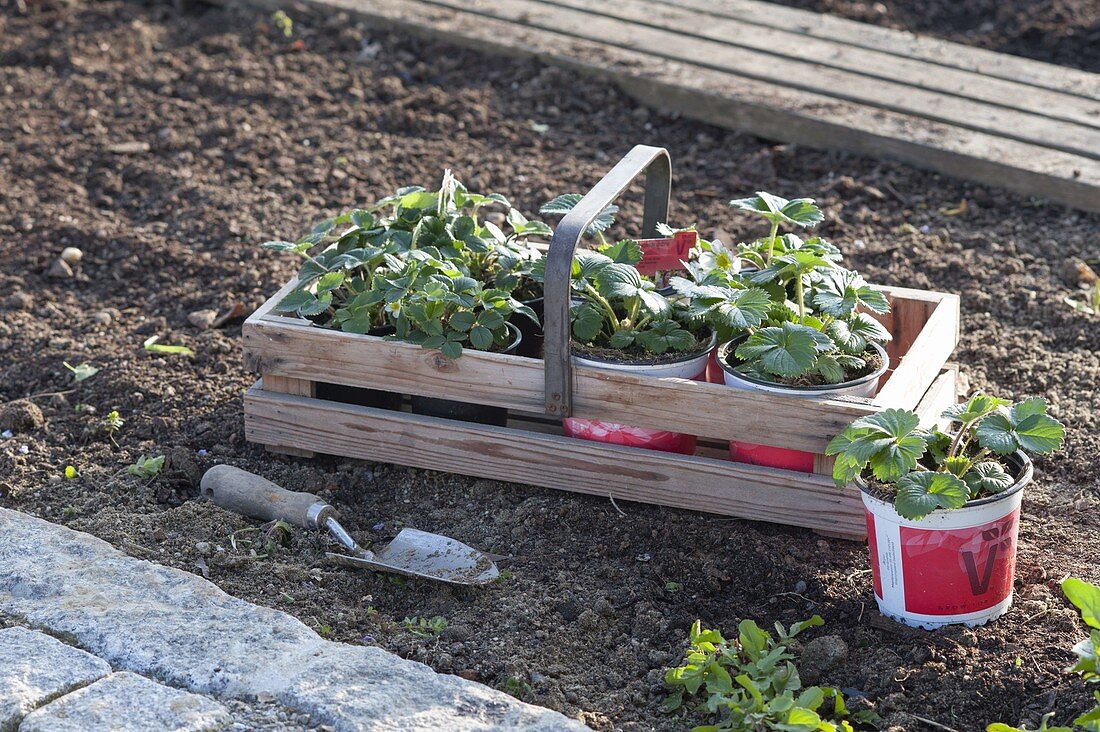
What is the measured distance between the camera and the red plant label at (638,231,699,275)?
3213mm

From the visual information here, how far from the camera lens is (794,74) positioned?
17.3 ft

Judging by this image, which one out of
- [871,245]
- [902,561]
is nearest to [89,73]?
[871,245]

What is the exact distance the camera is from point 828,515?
115 inches

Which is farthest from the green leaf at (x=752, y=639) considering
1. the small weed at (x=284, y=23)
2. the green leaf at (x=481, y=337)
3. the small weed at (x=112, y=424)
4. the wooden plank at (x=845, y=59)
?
the small weed at (x=284, y=23)

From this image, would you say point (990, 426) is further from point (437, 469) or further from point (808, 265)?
point (437, 469)

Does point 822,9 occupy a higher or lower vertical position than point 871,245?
higher

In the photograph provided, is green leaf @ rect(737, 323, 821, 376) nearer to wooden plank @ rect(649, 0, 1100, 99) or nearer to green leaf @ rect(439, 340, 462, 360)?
green leaf @ rect(439, 340, 462, 360)

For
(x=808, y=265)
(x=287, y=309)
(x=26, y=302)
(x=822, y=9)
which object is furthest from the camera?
(x=822, y=9)

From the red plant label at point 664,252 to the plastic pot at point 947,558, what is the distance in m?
0.86

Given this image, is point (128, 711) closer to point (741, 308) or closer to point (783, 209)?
point (741, 308)

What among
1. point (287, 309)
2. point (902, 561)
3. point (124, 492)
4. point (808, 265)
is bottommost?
point (124, 492)

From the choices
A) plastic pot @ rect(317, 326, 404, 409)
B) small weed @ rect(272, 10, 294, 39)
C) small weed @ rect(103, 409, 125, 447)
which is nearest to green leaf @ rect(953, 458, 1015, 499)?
plastic pot @ rect(317, 326, 404, 409)

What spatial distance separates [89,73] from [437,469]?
3.51m

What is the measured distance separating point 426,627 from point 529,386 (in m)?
0.64
